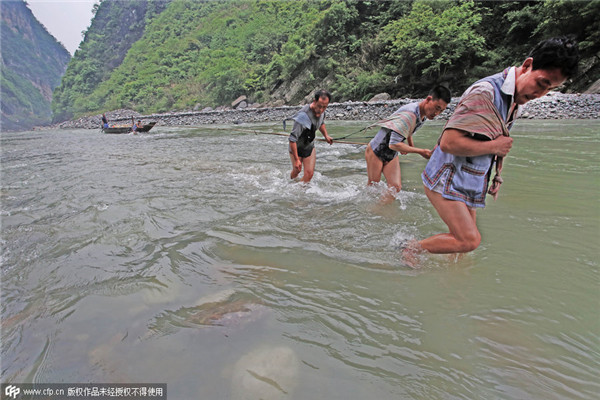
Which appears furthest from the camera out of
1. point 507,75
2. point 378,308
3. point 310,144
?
point 310,144

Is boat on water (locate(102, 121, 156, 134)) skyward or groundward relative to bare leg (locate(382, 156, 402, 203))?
skyward

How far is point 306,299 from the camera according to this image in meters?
2.35

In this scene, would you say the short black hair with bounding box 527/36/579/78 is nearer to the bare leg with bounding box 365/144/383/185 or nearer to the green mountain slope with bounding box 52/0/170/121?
the bare leg with bounding box 365/144/383/185

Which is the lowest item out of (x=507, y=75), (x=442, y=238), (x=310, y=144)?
(x=442, y=238)

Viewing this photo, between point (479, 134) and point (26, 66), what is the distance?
17924 centimetres

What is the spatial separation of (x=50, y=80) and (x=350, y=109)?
176 m

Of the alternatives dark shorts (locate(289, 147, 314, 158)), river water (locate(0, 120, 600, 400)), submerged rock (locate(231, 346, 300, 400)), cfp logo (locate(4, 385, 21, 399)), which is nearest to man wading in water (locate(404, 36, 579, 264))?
river water (locate(0, 120, 600, 400))

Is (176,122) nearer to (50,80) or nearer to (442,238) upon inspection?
(442,238)

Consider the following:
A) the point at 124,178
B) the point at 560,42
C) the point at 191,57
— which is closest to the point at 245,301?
the point at 560,42

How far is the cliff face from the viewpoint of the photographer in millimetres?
101188

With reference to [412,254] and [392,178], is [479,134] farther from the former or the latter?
[392,178]

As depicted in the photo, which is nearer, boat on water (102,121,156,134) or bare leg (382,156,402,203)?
bare leg (382,156,402,203)

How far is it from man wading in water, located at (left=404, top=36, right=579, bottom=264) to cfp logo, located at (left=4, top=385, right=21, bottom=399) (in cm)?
291

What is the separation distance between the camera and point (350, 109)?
853 inches
